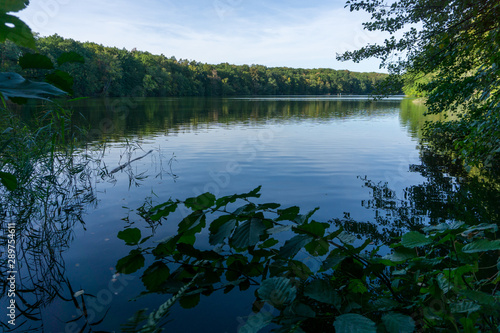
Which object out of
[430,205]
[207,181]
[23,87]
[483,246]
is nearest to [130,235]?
[23,87]

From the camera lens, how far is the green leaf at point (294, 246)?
1603 millimetres

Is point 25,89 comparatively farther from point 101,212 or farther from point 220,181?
point 220,181

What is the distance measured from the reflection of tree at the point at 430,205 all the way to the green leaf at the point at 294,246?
16.5ft

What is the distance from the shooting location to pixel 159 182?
11125 millimetres

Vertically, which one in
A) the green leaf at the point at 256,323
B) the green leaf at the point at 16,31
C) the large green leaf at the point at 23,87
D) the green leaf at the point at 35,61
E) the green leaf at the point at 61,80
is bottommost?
the green leaf at the point at 256,323

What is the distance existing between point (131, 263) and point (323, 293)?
3.84ft

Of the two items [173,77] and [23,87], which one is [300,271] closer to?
[23,87]

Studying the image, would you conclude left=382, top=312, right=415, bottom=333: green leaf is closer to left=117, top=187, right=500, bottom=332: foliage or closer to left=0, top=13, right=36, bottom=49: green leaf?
left=117, top=187, right=500, bottom=332: foliage

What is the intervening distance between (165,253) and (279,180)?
9.67 meters

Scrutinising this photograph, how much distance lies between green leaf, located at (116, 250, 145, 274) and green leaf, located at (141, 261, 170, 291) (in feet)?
0.24

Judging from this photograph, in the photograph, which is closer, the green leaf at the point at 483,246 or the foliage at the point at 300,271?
the foliage at the point at 300,271

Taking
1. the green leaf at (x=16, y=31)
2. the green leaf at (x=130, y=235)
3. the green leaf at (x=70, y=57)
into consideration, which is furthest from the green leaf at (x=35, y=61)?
the green leaf at (x=130, y=235)

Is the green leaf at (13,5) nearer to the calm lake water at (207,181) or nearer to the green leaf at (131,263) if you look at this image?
the green leaf at (131,263)

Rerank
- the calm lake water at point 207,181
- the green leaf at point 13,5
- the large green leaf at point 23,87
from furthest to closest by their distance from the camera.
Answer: the calm lake water at point 207,181 < the green leaf at point 13,5 < the large green leaf at point 23,87
